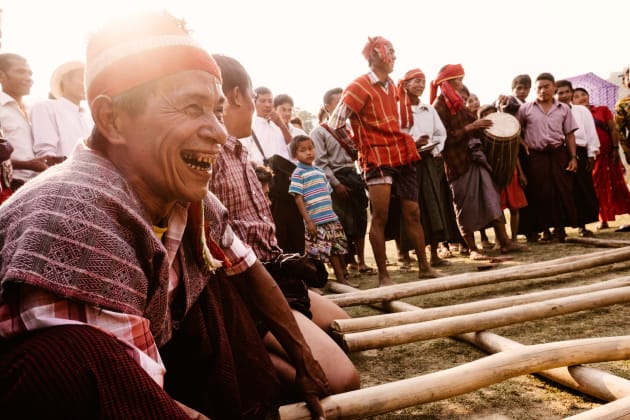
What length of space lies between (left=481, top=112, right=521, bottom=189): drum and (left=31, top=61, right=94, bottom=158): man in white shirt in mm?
4244

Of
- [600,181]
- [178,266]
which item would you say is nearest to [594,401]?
[178,266]

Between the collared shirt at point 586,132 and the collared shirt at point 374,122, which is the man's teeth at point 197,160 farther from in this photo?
the collared shirt at point 586,132

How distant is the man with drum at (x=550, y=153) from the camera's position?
6344 millimetres

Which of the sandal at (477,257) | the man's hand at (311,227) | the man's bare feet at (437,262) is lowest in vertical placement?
the man's bare feet at (437,262)

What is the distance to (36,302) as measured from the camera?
108 cm

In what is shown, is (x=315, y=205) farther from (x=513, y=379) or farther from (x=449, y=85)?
(x=513, y=379)

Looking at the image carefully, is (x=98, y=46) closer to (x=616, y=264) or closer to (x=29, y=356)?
(x=29, y=356)

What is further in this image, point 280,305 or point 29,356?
point 280,305

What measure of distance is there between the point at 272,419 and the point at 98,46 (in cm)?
127

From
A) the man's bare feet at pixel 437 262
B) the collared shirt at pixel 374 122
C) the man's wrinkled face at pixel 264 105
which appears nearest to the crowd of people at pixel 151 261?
the collared shirt at pixel 374 122

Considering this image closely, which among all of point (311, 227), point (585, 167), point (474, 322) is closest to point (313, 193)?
point (311, 227)

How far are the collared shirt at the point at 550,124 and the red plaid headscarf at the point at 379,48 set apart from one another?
279 centimetres

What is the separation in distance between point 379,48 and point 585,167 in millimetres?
3984

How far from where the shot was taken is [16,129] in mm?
4004
